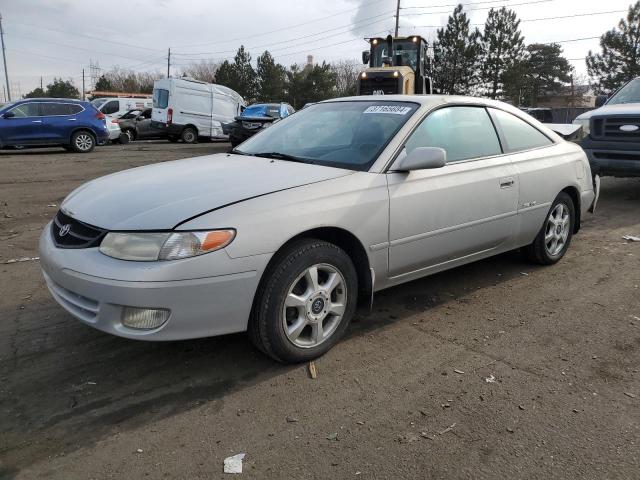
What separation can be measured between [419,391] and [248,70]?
5527cm

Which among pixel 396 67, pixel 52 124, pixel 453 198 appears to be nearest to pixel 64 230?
pixel 453 198

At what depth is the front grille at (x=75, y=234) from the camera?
286 centimetres

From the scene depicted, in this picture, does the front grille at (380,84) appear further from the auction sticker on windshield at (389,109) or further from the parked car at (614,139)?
the auction sticker on windshield at (389,109)

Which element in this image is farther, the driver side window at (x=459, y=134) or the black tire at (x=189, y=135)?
the black tire at (x=189, y=135)

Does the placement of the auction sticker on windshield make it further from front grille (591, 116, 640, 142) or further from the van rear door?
the van rear door

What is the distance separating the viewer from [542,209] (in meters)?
4.66

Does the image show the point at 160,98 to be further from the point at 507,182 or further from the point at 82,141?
the point at 507,182

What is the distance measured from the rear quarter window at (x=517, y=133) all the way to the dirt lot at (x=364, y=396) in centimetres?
123

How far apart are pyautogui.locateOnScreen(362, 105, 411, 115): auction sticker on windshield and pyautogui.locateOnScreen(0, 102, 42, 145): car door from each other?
1402 centimetres

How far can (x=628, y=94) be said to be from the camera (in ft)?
29.8

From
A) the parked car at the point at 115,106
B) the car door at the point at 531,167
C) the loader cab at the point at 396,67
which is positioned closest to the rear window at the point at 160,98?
the parked car at the point at 115,106

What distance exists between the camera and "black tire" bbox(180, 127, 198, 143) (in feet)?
73.0

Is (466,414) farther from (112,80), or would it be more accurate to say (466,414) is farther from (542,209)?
(112,80)

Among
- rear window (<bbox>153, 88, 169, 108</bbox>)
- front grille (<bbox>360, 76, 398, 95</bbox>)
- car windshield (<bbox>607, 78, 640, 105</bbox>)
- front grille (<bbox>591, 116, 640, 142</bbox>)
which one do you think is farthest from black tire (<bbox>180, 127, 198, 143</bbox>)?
front grille (<bbox>591, 116, 640, 142</bbox>)
